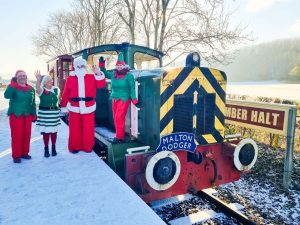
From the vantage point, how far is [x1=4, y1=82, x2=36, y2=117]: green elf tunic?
367 centimetres

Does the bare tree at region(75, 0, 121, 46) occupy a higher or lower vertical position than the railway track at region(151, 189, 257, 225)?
higher

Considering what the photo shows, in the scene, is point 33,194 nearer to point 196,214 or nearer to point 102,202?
point 102,202

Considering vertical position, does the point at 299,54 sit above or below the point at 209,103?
above

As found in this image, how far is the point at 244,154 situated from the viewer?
362 centimetres

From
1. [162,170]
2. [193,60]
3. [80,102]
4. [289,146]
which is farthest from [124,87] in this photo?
[289,146]

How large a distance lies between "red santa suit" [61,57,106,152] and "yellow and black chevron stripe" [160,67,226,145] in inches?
50.4

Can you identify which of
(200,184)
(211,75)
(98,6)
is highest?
(98,6)

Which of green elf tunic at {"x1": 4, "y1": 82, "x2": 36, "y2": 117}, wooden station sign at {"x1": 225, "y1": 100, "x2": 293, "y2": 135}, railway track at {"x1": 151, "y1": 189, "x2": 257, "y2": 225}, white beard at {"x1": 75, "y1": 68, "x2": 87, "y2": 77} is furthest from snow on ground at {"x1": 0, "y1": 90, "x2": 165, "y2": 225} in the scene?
wooden station sign at {"x1": 225, "y1": 100, "x2": 293, "y2": 135}

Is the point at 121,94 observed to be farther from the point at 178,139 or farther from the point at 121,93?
the point at 178,139

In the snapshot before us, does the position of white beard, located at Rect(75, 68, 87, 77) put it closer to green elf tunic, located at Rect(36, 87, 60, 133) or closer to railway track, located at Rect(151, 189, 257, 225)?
green elf tunic, located at Rect(36, 87, 60, 133)

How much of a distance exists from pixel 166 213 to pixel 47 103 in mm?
2400

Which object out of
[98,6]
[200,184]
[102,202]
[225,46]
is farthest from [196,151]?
[98,6]

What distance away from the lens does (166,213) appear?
149 inches

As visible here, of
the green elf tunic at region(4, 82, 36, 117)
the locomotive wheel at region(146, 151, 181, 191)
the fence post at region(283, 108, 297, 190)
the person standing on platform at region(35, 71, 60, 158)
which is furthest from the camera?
the fence post at region(283, 108, 297, 190)
